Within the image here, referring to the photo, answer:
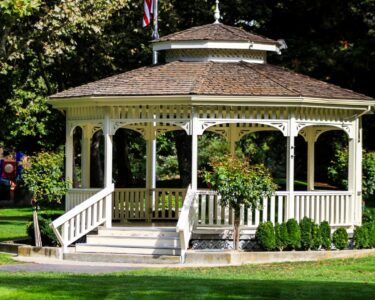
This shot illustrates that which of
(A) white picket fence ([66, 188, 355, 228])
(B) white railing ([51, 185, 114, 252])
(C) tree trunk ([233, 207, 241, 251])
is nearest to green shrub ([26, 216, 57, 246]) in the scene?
(B) white railing ([51, 185, 114, 252])

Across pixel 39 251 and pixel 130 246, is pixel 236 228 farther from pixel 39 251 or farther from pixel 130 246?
pixel 39 251

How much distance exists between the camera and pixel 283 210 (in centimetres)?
2648

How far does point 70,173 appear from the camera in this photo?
29.0 metres

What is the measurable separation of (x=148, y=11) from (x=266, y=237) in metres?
12.7

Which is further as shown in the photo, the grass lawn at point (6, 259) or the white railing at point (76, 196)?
the white railing at point (76, 196)

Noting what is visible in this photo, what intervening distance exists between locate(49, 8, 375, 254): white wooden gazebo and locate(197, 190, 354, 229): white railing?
25mm

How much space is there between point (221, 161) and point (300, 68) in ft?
43.2

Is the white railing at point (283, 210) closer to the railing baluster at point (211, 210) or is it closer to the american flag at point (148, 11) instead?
the railing baluster at point (211, 210)

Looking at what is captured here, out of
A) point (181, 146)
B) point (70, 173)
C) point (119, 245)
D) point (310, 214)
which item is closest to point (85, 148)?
point (70, 173)

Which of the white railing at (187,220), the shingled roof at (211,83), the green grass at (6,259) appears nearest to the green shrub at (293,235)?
the white railing at (187,220)

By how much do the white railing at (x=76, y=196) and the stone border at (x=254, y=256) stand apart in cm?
423

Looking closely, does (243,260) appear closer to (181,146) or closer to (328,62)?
(328,62)

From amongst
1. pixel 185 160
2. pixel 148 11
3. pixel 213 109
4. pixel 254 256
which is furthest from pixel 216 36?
pixel 185 160

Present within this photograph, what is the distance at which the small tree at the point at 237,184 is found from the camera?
24844 mm
